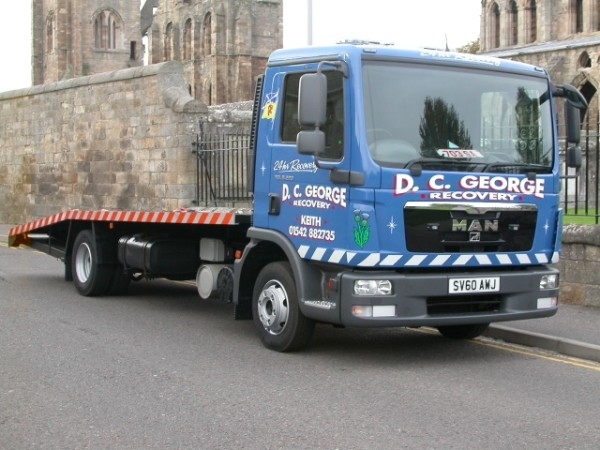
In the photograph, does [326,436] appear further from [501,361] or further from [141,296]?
[141,296]

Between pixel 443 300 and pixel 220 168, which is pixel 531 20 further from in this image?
pixel 443 300

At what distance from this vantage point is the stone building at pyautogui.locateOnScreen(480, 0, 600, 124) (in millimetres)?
60469

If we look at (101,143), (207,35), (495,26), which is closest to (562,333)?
(101,143)

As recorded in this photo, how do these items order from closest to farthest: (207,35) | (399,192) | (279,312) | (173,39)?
(399,192) < (279,312) < (207,35) < (173,39)

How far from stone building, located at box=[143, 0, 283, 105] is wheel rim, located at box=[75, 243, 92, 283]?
2897 inches

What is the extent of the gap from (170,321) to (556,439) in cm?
578

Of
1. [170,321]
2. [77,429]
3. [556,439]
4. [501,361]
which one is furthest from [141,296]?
[556,439]

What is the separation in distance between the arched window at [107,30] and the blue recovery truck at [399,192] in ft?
290

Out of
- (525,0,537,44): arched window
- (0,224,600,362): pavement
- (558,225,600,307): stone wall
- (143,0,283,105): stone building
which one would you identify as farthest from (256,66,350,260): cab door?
(143,0,283,105): stone building

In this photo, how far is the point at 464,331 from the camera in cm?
987

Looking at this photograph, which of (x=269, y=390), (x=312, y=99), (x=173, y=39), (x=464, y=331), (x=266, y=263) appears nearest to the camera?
(x=269, y=390)

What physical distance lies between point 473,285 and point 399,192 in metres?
1.07

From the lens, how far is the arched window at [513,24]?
7612 centimetres

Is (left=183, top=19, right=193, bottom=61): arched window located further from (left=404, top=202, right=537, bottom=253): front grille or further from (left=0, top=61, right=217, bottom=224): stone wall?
(left=404, top=202, right=537, bottom=253): front grille
